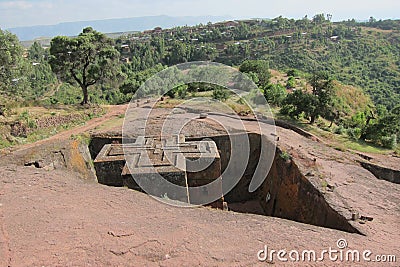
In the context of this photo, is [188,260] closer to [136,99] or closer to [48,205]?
[48,205]

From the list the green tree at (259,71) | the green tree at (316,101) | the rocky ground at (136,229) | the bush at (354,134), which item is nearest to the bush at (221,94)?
the green tree at (316,101)

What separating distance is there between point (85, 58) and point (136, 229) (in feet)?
58.2

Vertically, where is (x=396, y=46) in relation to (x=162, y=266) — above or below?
above

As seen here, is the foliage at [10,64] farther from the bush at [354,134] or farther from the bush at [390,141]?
the bush at [390,141]

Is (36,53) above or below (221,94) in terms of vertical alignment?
above

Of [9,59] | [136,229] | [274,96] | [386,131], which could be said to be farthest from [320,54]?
[136,229]

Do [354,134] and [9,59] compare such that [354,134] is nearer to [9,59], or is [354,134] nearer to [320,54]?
[9,59]

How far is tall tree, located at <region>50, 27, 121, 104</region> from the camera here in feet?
64.2

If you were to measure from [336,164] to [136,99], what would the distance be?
56.1 feet

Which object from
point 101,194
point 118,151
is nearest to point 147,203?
point 101,194

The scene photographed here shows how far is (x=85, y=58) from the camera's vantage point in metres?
20.3

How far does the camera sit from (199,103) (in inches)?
784

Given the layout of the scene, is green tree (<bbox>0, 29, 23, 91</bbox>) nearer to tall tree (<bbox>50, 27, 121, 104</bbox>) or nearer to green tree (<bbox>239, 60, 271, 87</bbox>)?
tall tree (<bbox>50, 27, 121, 104</bbox>)

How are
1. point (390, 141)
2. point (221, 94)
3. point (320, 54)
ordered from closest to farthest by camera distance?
point (390, 141) < point (221, 94) < point (320, 54)
